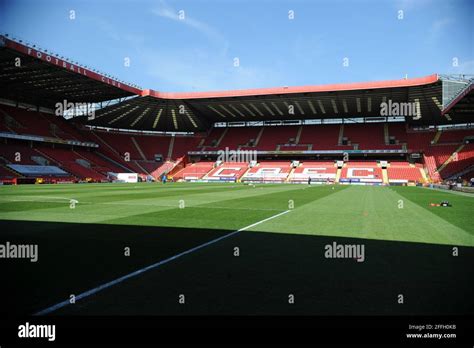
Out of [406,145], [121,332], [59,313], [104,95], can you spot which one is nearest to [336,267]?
[121,332]

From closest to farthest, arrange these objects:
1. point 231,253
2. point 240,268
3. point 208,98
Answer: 1. point 240,268
2. point 231,253
3. point 208,98

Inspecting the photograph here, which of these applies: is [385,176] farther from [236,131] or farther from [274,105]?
[236,131]

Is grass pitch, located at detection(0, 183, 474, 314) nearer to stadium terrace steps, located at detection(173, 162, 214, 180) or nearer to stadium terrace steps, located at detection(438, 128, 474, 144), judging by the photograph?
stadium terrace steps, located at detection(173, 162, 214, 180)

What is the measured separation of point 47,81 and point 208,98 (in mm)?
25740

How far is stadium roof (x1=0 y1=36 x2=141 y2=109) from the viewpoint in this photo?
36.9 metres

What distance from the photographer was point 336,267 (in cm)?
558

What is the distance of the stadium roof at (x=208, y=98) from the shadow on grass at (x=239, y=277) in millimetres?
34055

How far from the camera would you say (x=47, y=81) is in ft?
152

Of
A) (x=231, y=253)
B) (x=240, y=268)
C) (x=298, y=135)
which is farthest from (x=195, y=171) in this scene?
(x=240, y=268)

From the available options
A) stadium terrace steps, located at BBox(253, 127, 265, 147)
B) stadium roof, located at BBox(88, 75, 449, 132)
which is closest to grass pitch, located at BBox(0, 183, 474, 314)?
stadium roof, located at BBox(88, 75, 449, 132)

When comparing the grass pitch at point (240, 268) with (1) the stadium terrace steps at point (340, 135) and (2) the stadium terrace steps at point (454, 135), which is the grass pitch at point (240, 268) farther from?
(2) the stadium terrace steps at point (454, 135)

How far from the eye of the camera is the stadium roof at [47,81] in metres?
36.9

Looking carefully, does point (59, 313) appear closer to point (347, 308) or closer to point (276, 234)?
point (347, 308)

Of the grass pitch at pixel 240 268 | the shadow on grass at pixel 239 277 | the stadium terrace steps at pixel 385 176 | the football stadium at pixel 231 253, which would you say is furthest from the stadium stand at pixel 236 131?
the shadow on grass at pixel 239 277
